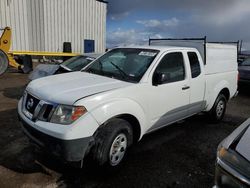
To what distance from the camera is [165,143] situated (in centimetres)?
449

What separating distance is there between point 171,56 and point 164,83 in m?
0.63

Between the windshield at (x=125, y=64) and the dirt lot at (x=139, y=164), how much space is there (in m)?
1.30

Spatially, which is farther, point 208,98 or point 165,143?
point 208,98

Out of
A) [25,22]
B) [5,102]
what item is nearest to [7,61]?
[5,102]

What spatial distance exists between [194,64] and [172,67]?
2.43 feet

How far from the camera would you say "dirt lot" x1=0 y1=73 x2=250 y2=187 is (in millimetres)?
3195

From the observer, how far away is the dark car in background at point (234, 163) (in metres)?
1.66

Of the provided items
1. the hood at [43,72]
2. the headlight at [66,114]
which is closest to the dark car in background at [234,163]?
the headlight at [66,114]

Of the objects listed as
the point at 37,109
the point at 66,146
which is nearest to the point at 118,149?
the point at 66,146

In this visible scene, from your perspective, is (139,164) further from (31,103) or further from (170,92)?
(31,103)

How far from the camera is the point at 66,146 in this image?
272 cm

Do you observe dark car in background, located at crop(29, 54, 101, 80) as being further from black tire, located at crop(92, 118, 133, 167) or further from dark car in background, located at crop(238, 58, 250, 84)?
dark car in background, located at crop(238, 58, 250, 84)

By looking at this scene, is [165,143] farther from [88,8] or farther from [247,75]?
[88,8]

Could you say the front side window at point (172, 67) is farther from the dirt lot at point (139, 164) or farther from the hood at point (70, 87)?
the dirt lot at point (139, 164)
